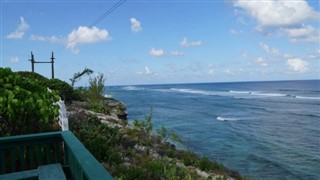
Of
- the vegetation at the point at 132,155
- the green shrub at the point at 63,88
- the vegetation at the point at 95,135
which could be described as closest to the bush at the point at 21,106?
the vegetation at the point at 95,135

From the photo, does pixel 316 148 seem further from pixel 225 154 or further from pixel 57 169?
pixel 57 169

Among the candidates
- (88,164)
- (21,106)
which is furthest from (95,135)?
(88,164)

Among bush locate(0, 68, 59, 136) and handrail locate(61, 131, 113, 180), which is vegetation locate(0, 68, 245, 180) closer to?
bush locate(0, 68, 59, 136)

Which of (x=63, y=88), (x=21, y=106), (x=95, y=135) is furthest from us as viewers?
(x=63, y=88)

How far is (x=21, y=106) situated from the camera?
6328 mm

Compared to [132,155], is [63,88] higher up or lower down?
higher up

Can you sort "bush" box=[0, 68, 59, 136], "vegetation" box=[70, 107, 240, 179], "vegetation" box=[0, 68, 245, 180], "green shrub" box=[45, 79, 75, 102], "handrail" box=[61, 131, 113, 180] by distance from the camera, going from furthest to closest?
"green shrub" box=[45, 79, 75, 102]
"vegetation" box=[70, 107, 240, 179]
"vegetation" box=[0, 68, 245, 180]
"bush" box=[0, 68, 59, 136]
"handrail" box=[61, 131, 113, 180]

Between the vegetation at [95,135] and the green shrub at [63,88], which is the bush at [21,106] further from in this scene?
the green shrub at [63,88]

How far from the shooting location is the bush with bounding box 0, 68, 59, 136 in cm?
626

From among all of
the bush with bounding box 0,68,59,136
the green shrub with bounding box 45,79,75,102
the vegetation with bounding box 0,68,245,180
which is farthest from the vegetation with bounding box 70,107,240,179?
the green shrub with bounding box 45,79,75,102

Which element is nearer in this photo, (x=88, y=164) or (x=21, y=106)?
(x=88, y=164)

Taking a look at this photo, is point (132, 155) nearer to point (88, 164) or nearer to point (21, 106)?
point (21, 106)

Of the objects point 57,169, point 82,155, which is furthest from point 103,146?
point 82,155

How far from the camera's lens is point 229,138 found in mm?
24781
